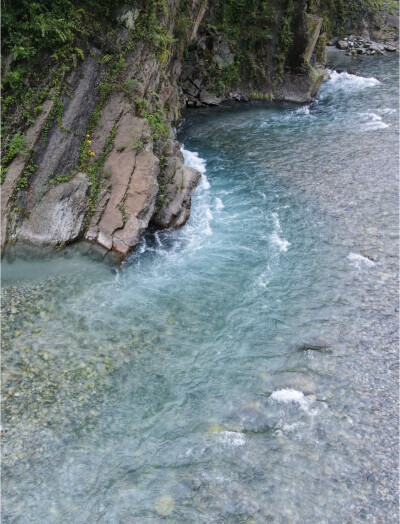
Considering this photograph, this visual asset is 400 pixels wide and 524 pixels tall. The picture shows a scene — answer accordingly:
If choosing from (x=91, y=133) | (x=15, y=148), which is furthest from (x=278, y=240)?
(x=15, y=148)

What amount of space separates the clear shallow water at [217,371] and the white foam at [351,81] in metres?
14.3

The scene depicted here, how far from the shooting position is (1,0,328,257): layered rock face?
47.4 feet

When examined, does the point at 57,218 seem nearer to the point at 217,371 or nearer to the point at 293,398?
the point at 217,371

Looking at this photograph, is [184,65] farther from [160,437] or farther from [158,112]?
[160,437]

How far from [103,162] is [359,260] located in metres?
9.09

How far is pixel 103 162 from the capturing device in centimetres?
1572

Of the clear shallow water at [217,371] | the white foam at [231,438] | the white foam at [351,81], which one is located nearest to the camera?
the clear shallow water at [217,371]

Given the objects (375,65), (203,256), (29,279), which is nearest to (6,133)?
(29,279)

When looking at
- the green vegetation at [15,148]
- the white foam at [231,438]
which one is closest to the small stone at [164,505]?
the white foam at [231,438]

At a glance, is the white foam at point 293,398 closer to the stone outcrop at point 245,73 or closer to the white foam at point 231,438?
the white foam at point 231,438

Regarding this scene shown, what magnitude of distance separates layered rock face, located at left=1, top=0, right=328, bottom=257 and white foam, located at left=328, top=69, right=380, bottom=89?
1474cm

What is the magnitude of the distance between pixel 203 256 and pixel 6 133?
7557 mm

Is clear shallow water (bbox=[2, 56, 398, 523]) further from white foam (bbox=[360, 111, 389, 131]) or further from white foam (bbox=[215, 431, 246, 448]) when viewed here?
white foam (bbox=[360, 111, 389, 131])

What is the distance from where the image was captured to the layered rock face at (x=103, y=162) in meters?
14.4
